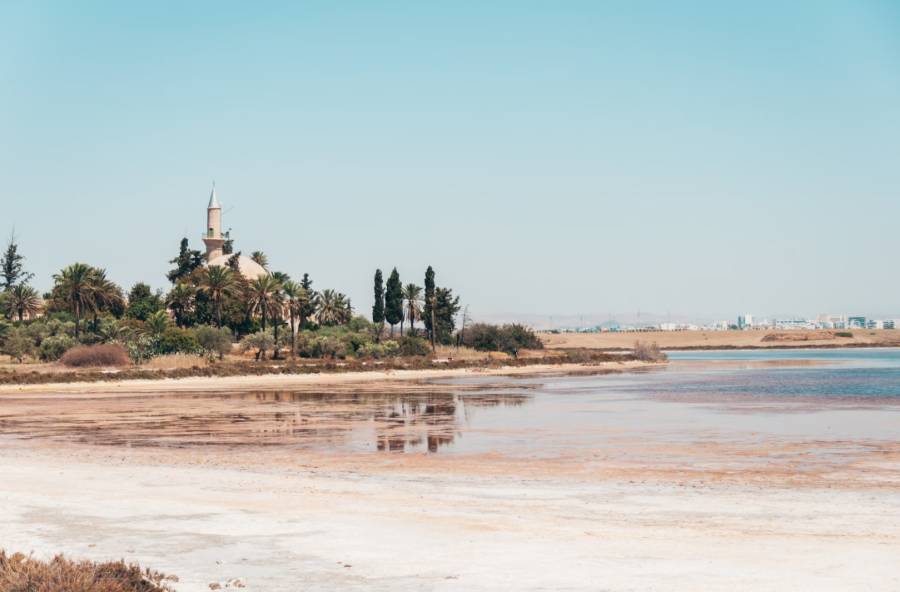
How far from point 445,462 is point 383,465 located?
1.62 metres

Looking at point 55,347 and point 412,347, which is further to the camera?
point 412,347

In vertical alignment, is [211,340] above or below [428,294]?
below

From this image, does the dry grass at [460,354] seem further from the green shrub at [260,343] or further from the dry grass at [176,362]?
the dry grass at [176,362]

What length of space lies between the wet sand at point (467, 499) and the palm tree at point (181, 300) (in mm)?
58528

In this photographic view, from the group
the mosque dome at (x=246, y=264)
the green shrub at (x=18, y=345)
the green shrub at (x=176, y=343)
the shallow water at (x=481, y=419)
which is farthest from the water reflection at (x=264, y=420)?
the mosque dome at (x=246, y=264)

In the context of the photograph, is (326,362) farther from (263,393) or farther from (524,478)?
(524,478)

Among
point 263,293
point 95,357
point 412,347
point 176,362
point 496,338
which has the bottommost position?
point 176,362

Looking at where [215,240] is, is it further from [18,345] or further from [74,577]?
[74,577]

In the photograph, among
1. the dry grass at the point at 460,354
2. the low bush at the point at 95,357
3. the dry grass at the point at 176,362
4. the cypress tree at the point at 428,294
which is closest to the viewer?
the low bush at the point at 95,357

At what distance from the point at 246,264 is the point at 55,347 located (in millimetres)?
46597

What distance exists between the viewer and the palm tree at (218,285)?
296ft

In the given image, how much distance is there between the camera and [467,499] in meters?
17.4

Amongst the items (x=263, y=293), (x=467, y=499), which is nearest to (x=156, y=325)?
(x=263, y=293)

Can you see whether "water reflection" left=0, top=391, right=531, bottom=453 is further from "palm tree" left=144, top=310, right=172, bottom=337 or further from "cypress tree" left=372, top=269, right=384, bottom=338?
"cypress tree" left=372, top=269, right=384, bottom=338
